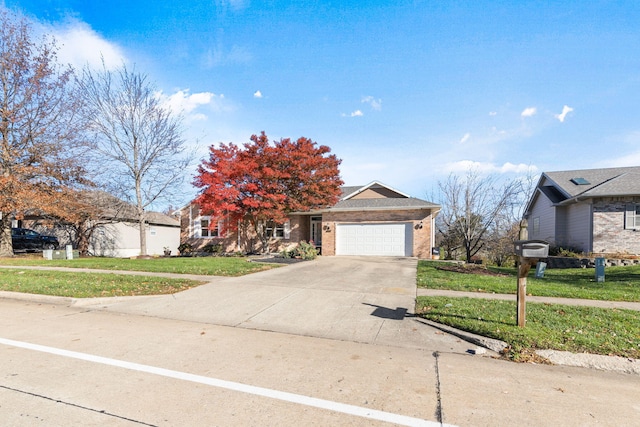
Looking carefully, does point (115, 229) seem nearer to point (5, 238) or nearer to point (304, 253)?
point (5, 238)

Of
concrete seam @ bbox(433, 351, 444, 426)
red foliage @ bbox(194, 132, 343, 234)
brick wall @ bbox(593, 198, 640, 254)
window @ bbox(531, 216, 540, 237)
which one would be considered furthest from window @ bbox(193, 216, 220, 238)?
window @ bbox(531, 216, 540, 237)

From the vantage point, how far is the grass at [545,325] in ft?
14.5

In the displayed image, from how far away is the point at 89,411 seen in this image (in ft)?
9.43

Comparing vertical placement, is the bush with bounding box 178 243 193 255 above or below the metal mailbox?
below

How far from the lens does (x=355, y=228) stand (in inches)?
782

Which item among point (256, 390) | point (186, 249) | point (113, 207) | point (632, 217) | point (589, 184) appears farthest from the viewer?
point (186, 249)

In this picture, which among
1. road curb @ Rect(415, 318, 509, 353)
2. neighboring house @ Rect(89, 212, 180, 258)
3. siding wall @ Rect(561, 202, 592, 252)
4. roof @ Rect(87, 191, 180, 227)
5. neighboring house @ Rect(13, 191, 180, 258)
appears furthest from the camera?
neighboring house @ Rect(89, 212, 180, 258)

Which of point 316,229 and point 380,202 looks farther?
point 316,229

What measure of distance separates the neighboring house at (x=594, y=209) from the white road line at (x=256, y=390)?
1758 cm

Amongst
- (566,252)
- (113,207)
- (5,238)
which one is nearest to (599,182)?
(566,252)

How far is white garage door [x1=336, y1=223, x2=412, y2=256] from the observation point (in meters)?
19.1

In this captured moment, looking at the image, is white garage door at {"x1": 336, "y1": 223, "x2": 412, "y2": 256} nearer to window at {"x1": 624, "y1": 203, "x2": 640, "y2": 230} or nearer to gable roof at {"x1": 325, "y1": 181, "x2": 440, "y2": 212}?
gable roof at {"x1": 325, "y1": 181, "x2": 440, "y2": 212}

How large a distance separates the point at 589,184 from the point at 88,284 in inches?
920

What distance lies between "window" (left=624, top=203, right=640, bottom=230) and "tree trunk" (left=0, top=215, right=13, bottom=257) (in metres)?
32.0
